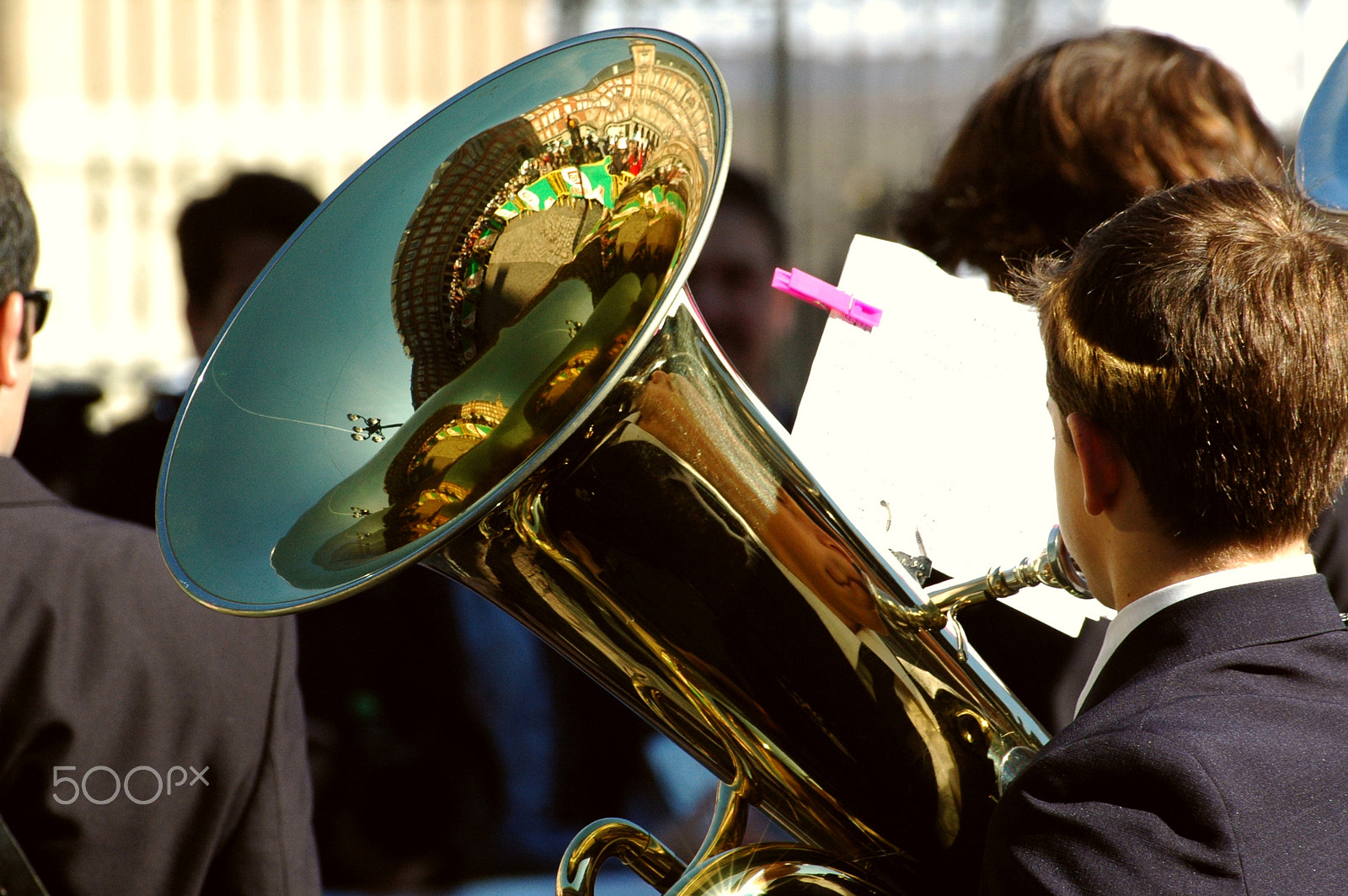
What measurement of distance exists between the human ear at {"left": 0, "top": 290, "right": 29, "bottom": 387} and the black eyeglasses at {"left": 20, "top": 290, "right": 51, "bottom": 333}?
0.9 inches

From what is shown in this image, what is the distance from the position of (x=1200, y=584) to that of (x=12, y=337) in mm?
1376

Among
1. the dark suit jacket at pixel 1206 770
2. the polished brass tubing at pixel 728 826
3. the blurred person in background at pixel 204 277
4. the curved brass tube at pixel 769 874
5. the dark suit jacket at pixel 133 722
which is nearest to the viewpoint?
the dark suit jacket at pixel 1206 770

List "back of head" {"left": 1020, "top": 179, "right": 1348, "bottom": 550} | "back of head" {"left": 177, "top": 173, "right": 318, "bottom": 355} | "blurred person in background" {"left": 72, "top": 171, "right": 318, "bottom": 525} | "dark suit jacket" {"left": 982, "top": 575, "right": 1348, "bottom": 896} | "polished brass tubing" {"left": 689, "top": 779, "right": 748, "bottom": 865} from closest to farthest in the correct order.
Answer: "dark suit jacket" {"left": 982, "top": 575, "right": 1348, "bottom": 896}, "back of head" {"left": 1020, "top": 179, "right": 1348, "bottom": 550}, "polished brass tubing" {"left": 689, "top": 779, "right": 748, "bottom": 865}, "blurred person in background" {"left": 72, "top": 171, "right": 318, "bottom": 525}, "back of head" {"left": 177, "top": 173, "right": 318, "bottom": 355}

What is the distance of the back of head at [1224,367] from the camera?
1.00m

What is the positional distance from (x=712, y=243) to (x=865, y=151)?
4.55 m

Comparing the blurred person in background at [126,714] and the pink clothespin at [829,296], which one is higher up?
the pink clothespin at [829,296]

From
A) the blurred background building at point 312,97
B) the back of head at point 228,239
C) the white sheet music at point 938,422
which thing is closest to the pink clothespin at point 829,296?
the white sheet music at point 938,422

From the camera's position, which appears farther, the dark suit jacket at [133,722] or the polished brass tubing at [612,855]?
the dark suit jacket at [133,722]

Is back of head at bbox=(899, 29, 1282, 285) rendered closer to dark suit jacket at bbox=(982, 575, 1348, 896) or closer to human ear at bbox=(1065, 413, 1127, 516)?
human ear at bbox=(1065, 413, 1127, 516)

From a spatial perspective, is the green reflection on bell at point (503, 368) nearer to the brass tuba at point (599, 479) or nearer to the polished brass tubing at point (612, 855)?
the brass tuba at point (599, 479)

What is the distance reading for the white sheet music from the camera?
130cm

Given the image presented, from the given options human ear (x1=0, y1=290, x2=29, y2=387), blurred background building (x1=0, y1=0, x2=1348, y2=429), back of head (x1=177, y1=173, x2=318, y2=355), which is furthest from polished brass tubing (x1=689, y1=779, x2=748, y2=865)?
blurred background building (x1=0, y1=0, x2=1348, y2=429)

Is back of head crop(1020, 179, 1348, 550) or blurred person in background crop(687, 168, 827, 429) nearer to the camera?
back of head crop(1020, 179, 1348, 550)

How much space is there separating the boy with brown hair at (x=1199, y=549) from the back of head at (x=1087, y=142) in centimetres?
38
